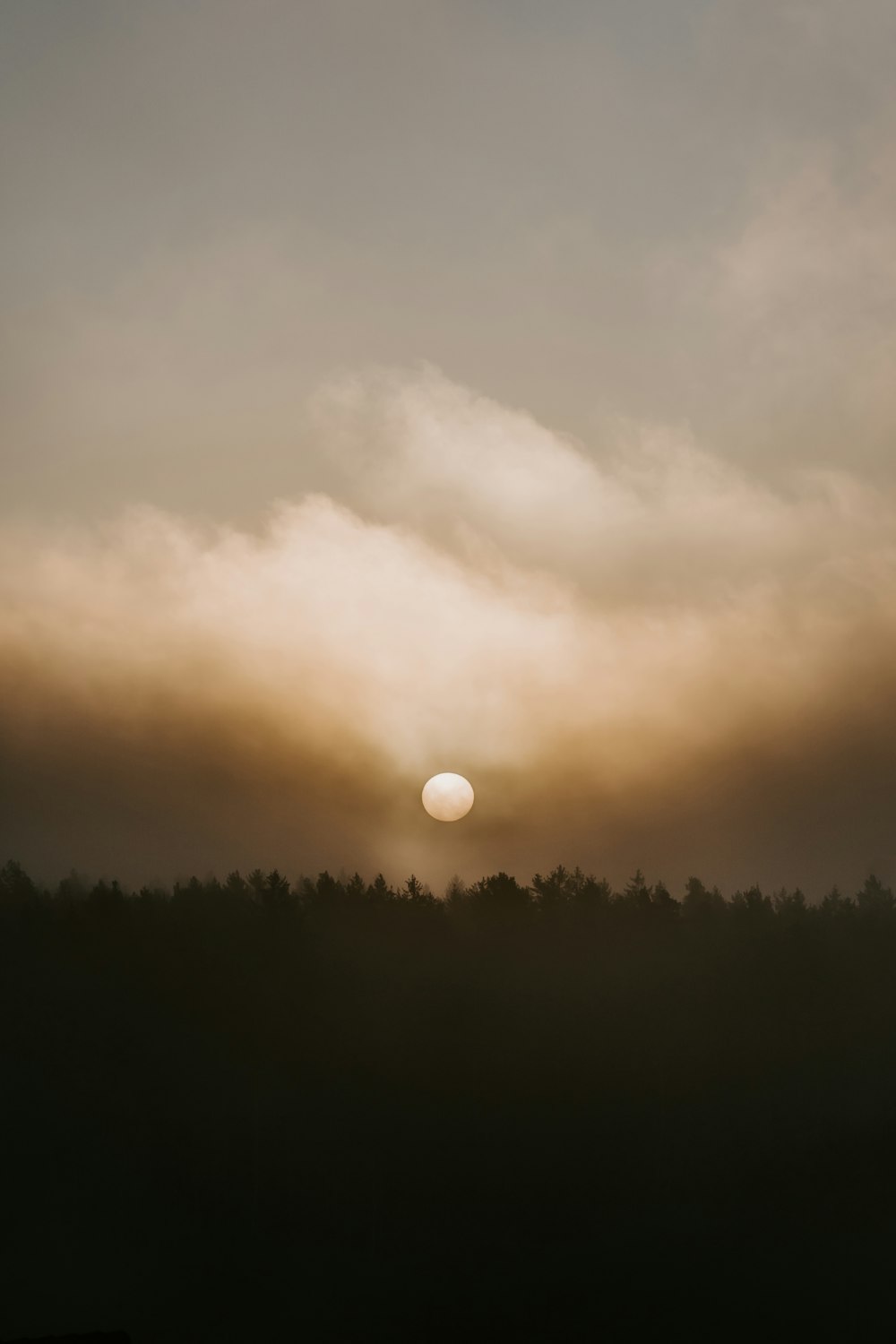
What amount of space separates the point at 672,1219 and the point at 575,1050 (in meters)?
13.0

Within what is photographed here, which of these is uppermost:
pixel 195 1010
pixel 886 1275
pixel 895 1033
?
pixel 195 1010

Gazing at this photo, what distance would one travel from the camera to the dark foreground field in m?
41.1

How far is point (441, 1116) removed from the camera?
5344cm

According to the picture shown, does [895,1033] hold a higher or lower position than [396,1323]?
higher

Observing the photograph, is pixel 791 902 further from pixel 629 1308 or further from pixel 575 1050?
pixel 629 1308

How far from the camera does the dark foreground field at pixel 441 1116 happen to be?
41.1 m

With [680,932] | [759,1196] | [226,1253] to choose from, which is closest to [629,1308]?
[759,1196]

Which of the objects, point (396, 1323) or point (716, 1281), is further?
point (716, 1281)

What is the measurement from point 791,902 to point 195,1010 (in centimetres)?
4613

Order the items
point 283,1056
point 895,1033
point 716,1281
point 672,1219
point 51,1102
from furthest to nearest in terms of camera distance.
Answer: point 895,1033 → point 283,1056 → point 51,1102 → point 672,1219 → point 716,1281

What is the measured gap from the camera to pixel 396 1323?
127ft

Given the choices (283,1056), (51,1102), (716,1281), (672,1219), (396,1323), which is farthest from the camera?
(283,1056)

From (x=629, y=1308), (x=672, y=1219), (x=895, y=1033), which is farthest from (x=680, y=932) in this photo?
(x=629, y=1308)

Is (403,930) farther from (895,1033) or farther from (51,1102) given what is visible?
(895,1033)
